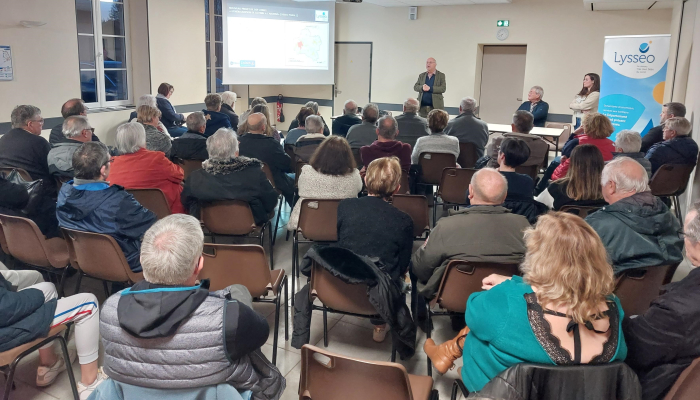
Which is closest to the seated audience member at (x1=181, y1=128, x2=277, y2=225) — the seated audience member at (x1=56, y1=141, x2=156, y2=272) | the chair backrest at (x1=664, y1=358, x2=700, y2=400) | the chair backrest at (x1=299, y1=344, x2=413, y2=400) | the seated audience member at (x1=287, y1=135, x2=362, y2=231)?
the seated audience member at (x1=287, y1=135, x2=362, y2=231)

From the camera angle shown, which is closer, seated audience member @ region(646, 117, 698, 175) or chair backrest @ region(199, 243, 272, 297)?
chair backrest @ region(199, 243, 272, 297)

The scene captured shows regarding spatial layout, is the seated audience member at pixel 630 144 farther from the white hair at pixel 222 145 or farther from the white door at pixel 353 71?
the white door at pixel 353 71

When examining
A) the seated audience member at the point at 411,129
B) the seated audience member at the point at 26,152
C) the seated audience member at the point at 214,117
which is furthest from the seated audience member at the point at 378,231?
the seated audience member at the point at 214,117

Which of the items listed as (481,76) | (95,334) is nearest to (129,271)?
(95,334)

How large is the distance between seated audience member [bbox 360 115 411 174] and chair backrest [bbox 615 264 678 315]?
2.57m

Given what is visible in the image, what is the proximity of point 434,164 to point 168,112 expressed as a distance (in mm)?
3984

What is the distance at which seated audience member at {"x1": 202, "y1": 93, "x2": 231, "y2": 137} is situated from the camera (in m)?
6.47

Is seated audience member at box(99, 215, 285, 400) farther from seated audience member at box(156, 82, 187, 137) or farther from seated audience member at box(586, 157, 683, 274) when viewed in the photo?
seated audience member at box(156, 82, 187, 137)

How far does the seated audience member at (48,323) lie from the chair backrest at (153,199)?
116 centimetres

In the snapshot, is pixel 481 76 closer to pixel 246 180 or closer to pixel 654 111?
pixel 654 111

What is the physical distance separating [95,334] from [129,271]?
0.43m

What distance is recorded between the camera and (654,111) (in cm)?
702

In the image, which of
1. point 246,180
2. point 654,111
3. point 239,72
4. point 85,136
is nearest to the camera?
point 246,180

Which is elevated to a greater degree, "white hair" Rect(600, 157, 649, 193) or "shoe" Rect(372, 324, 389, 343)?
"white hair" Rect(600, 157, 649, 193)
